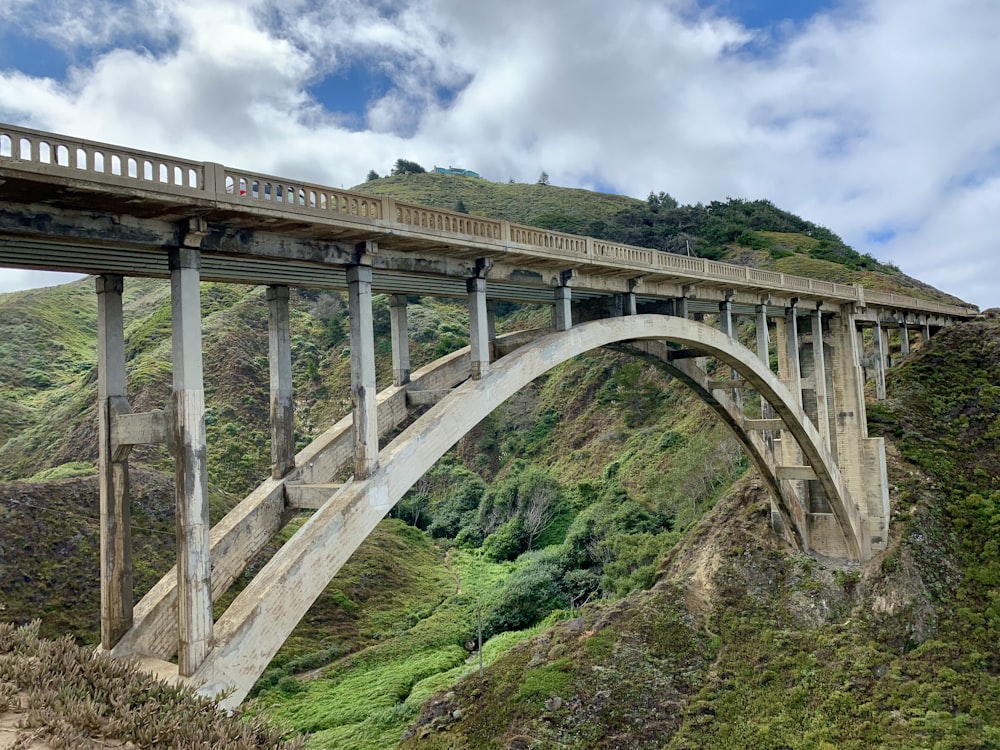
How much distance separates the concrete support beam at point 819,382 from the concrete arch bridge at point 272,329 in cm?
888

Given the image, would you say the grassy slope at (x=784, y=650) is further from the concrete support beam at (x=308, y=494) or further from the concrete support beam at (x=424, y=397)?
the concrete support beam at (x=308, y=494)

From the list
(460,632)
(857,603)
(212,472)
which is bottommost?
(460,632)

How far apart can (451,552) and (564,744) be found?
988 inches

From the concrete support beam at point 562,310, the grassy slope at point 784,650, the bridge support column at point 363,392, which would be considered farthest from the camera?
the grassy slope at point 784,650

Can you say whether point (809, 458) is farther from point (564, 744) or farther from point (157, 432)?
point (157, 432)

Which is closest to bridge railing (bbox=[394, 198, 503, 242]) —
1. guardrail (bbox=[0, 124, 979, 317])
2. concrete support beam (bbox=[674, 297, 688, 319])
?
guardrail (bbox=[0, 124, 979, 317])

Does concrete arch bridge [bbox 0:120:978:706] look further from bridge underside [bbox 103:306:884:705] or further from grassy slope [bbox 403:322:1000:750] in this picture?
grassy slope [bbox 403:322:1000:750]

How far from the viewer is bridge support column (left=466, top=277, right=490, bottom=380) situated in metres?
12.3

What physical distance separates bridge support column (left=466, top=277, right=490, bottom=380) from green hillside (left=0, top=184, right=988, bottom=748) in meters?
9.59

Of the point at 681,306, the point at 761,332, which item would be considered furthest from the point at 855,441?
the point at 681,306

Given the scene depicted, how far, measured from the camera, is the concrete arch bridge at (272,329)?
772 centimetres

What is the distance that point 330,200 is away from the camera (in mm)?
9820

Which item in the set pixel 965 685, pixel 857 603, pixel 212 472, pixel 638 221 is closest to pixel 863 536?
pixel 857 603

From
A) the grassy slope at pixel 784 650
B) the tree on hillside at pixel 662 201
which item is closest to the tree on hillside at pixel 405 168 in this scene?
the tree on hillside at pixel 662 201
